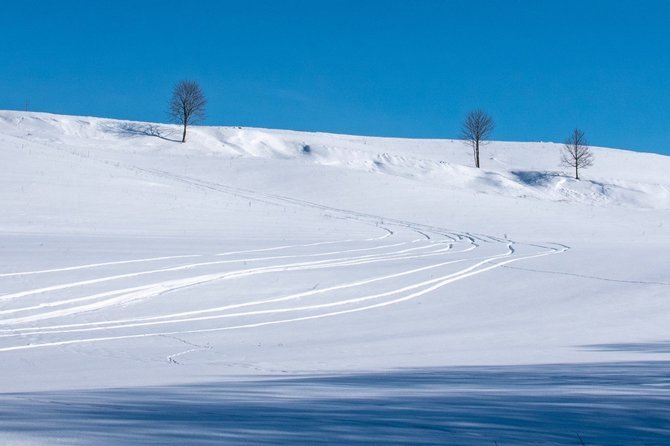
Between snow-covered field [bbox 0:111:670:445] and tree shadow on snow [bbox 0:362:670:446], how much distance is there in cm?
3

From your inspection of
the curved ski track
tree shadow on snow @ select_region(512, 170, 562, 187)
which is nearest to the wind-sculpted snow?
the curved ski track

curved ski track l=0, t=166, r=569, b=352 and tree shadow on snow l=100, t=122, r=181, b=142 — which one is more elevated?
tree shadow on snow l=100, t=122, r=181, b=142

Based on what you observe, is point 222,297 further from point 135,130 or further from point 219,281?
point 135,130

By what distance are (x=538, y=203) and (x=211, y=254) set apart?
26716 millimetres

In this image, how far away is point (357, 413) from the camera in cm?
528

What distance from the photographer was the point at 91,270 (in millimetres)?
16406

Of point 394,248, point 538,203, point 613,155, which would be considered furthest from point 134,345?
point 613,155

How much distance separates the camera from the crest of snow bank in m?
56.8

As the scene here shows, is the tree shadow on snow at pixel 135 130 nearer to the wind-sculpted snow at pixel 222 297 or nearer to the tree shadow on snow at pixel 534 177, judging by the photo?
the tree shadow on snow at pixel 534 177

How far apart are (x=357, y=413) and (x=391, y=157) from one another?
195 feet

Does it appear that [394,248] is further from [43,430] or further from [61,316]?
[43,430]

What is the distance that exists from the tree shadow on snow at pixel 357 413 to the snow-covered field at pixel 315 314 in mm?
26

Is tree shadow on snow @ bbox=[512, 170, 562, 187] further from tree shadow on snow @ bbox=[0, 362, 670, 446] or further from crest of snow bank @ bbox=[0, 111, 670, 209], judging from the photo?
tree shadow on snow @ bbox=[0, 362, 670, 446]

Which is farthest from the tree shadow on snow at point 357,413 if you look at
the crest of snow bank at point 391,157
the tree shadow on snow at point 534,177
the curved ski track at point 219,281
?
the tree shadow on snow at point 534,177
